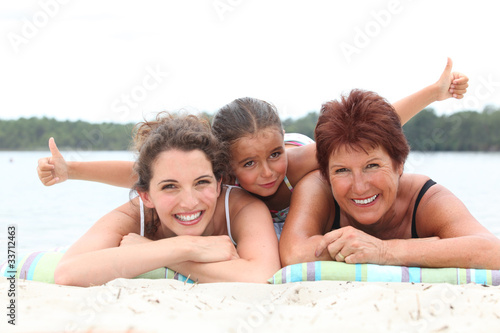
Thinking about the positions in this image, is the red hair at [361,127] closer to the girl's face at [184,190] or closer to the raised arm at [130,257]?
the girl's face at [184,190]

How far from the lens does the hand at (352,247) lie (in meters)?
3.48

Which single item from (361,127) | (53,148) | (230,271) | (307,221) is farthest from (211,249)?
(53,148)

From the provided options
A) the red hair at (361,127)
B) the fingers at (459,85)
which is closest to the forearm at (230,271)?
the red hair at (361,127)

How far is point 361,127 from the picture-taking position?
12.0 feet

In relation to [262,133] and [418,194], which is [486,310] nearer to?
[418,194]

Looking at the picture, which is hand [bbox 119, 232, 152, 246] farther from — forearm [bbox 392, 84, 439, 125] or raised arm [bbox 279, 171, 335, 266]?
forearm [bbox 392, 84, 439, 125]

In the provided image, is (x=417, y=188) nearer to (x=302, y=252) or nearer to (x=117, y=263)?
(x=302, y=252)

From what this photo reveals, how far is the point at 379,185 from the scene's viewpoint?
3703 millimetres

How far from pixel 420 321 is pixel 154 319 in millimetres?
1177

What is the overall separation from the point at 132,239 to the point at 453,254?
2265mm

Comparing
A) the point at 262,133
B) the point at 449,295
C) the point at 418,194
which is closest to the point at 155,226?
the point at 262,133

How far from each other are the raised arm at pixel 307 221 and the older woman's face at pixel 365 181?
272 mm

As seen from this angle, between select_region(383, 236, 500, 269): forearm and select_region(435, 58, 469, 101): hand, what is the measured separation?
87.9 inches

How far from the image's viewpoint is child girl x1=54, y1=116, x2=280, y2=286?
137 inches
